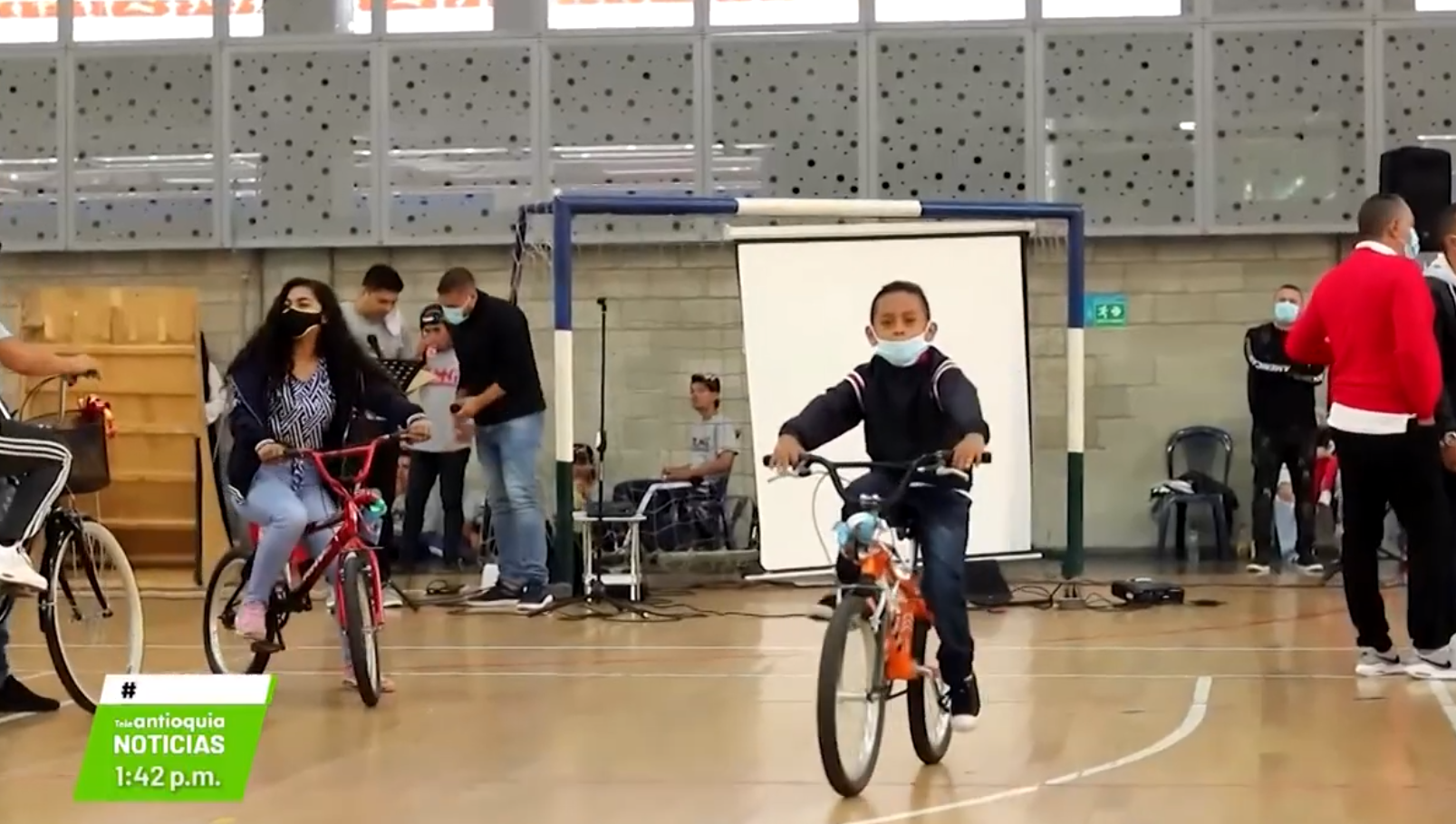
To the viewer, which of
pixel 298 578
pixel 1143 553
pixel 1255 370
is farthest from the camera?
pixel 1143 553

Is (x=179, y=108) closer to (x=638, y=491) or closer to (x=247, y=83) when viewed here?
(x=247, y=83)

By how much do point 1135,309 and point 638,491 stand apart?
3.48 m

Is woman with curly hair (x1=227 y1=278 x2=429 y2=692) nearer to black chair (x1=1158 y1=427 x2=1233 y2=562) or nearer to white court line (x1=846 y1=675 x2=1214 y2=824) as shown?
white court line (x1=846 y1=675 x2=1214 y2=824)

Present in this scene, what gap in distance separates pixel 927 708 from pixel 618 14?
7.67m

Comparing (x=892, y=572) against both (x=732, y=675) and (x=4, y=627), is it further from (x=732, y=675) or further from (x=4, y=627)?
(x=4, y=627)

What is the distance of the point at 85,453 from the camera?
5742mm

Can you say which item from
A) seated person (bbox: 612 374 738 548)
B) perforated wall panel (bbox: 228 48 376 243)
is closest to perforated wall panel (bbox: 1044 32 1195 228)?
seated person (bbox: 612 374 738 548)

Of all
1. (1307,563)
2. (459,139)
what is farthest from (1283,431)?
(459,139)

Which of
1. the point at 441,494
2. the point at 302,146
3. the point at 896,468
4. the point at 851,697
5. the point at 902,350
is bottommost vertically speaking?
the point at 851,697

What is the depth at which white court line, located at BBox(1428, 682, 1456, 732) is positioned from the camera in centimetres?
549

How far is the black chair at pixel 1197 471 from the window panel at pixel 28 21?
794cm

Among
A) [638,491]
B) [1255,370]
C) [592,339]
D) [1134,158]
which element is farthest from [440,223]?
[1255,370]

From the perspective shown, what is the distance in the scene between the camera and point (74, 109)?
38.5 feet

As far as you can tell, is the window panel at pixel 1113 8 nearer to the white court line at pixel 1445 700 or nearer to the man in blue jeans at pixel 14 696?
the white court line at pixel 1445 700
